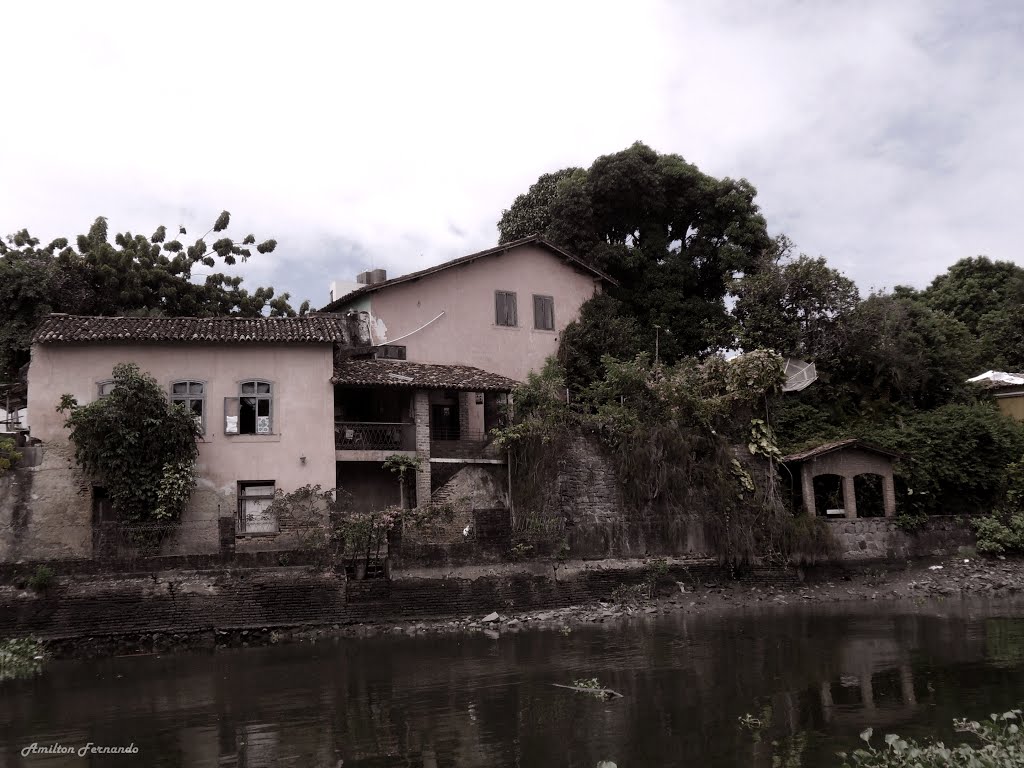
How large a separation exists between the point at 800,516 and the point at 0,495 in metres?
22.6

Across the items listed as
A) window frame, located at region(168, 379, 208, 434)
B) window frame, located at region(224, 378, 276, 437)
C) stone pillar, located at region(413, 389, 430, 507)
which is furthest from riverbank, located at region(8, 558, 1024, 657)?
window frame, located at region(168, 379, 208, 434)

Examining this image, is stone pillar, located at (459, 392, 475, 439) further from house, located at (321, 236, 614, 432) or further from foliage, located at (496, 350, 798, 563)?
foliage, located at (496, 350, 798, 563)

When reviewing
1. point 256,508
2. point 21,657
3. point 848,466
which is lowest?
point 21,657

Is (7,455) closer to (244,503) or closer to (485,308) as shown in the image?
(244,503)

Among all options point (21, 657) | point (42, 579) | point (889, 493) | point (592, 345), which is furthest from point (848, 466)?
point (21, 657)

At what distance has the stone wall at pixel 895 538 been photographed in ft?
90.0

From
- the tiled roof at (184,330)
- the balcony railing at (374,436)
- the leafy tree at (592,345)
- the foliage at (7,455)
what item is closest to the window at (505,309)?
the leafy tree at (592,345)

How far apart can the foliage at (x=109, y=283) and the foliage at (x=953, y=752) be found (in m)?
26.7

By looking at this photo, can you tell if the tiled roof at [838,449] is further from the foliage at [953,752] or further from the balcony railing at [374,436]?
the foliage at [953,752]

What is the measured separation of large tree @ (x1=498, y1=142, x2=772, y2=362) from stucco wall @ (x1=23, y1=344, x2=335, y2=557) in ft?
47.6

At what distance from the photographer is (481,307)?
110 ft

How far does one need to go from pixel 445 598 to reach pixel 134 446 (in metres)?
9.08

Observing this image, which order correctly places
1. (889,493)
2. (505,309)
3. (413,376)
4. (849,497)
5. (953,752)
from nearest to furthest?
1. (953,752)
2. (849,497)
3. (889,493)
4. (413,376)
5. (505,309)

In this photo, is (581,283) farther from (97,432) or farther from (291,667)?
(291,667)
